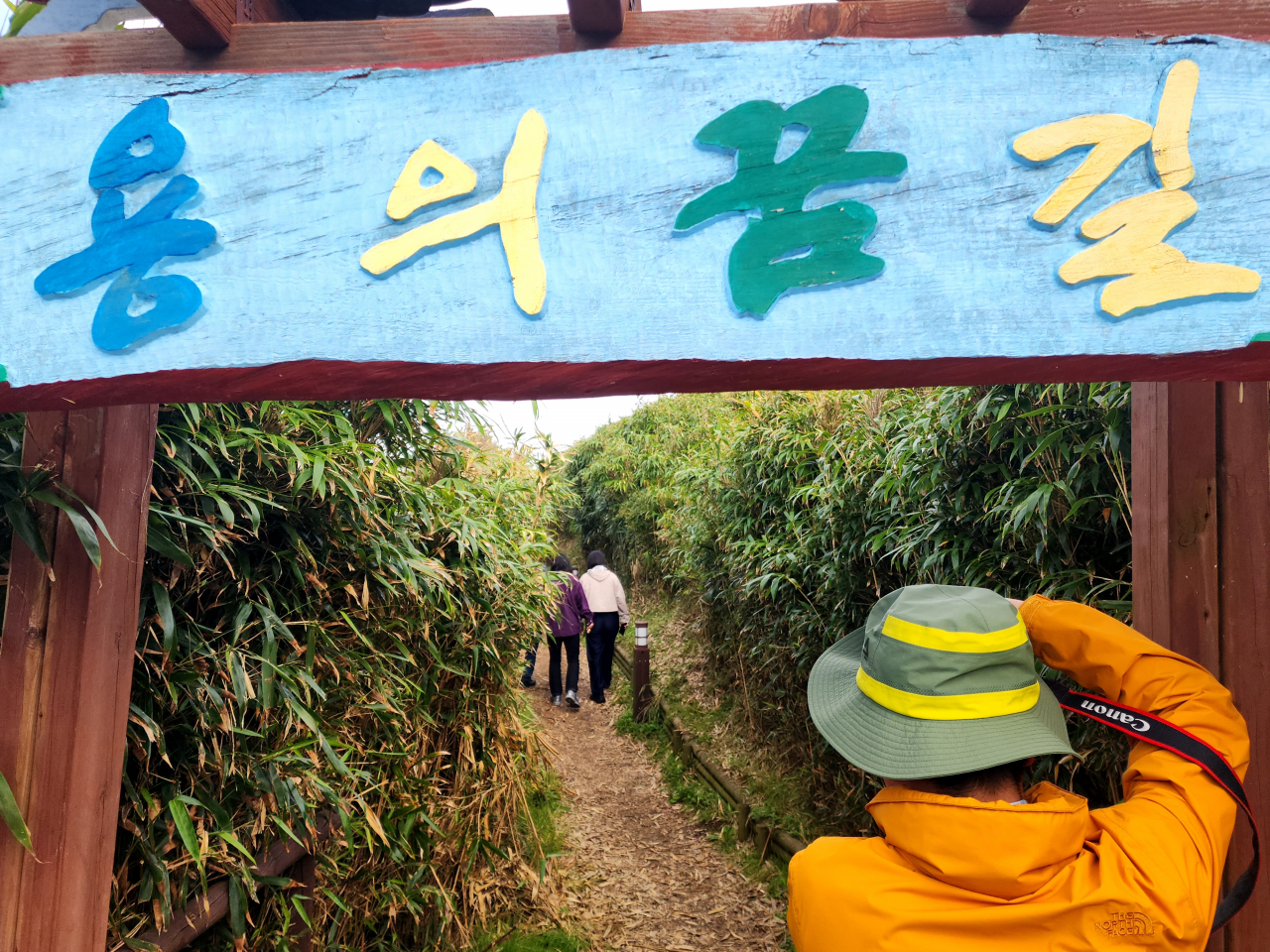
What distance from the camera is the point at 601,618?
834 centimetres

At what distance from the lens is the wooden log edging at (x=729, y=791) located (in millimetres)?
4543

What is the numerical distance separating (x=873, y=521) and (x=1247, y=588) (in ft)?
8.10

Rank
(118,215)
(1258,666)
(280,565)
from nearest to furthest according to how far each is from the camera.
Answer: (118,215) < (1258,666) < (280,565)

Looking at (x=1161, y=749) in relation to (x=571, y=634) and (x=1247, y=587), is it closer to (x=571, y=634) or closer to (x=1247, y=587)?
(x=1247, y=587)

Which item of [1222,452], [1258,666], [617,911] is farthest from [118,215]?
[617,911]

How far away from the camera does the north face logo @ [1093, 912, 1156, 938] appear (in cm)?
102

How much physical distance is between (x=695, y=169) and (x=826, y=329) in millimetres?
341

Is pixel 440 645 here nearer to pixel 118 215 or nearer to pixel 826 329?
pixel 118 215

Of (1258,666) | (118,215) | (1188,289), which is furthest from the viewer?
(1258,666)

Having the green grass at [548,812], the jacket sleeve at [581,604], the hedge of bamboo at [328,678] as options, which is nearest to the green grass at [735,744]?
the jacket sleeve at [581,604]

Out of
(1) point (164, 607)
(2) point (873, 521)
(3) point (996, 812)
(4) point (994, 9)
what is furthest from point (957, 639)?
(2) point (873, 521)

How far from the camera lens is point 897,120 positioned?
49.1 inches

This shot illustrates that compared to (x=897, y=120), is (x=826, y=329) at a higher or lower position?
lower

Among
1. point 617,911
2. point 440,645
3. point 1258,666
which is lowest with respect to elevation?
point 617,911
